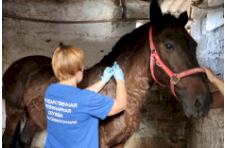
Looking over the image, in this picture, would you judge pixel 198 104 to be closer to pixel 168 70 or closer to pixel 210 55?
pixel 168 70

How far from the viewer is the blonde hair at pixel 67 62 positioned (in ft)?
3.64

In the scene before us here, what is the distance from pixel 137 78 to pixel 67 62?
705mm

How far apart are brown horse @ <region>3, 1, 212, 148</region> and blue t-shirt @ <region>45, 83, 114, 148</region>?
44cm

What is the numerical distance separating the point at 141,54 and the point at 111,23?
1.53m

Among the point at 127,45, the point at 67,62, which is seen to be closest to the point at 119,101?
the point at 67,62

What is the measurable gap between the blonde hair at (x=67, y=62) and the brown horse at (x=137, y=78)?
1.78ft

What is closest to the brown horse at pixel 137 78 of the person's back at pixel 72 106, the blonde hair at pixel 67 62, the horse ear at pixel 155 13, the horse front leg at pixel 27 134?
the horse ear at pixel 155 13

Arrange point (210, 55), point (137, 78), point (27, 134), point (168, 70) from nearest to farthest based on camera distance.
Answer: point (168, 70) < point (137, 78) < point (210, 55) < point (27, 134)

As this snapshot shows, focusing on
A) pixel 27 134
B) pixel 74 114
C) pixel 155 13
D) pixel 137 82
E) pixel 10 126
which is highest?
pixel 155 13

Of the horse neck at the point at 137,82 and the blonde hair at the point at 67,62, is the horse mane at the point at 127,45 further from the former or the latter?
the blonde hair at the point at 67,62

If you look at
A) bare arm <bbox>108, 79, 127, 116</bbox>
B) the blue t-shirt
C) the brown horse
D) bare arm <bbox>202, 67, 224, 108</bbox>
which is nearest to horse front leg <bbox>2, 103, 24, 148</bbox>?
the brown horse

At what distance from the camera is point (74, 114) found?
1.11m

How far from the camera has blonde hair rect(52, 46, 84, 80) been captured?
111 cm

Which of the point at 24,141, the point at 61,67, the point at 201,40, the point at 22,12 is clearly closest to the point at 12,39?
the point at 22,12
